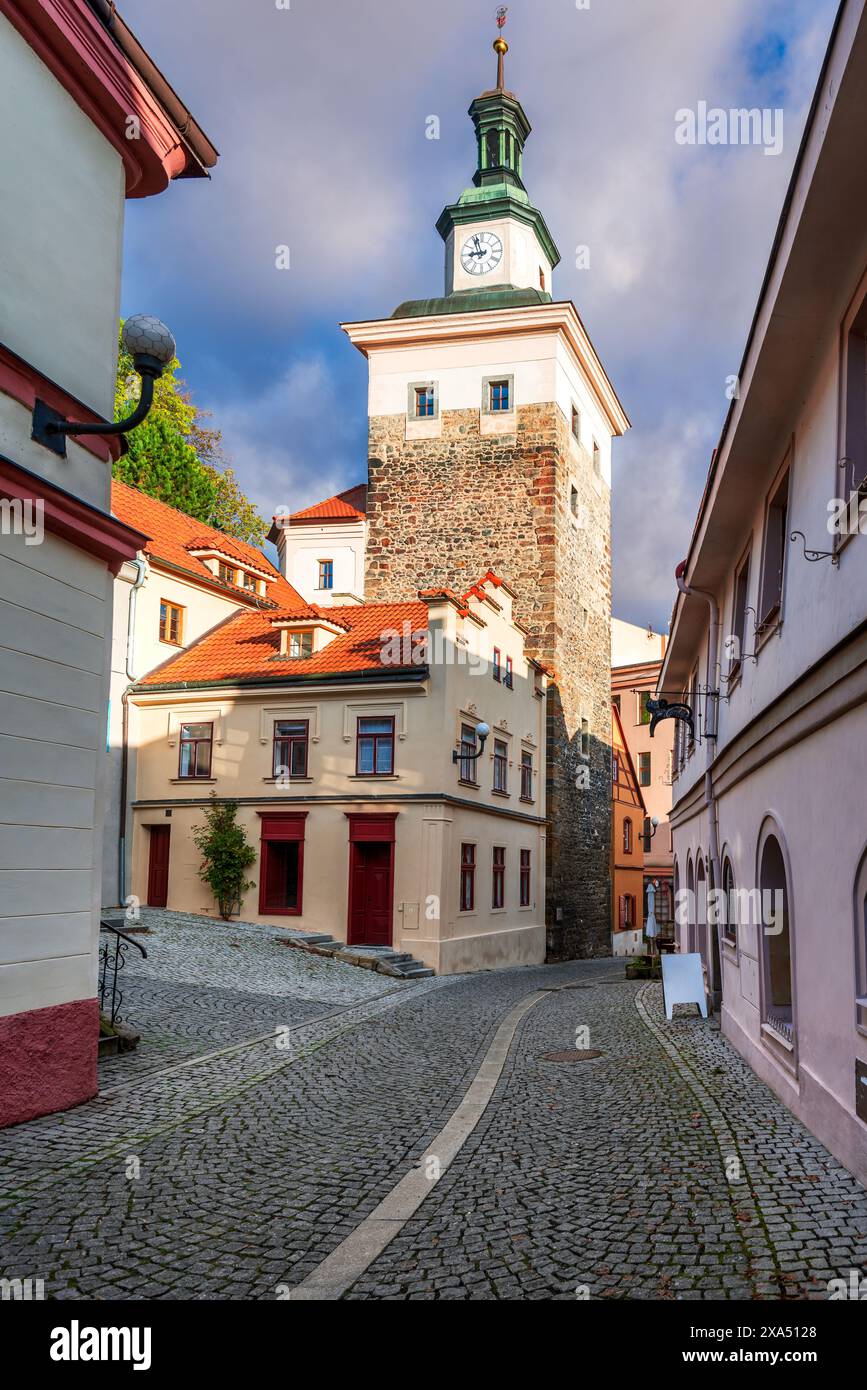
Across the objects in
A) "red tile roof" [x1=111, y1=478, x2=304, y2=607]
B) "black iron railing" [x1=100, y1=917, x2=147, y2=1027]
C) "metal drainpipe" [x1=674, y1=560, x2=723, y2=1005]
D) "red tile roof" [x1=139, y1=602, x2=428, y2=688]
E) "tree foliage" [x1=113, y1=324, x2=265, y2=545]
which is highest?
"tree foliage" [x1=113, y1=324, x2=265, y2=545]

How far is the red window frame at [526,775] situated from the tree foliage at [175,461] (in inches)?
666

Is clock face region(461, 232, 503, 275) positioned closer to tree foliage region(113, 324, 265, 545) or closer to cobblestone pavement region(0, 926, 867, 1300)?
tree foliage region(113, 324, 265, 545)

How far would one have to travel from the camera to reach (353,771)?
2269cm

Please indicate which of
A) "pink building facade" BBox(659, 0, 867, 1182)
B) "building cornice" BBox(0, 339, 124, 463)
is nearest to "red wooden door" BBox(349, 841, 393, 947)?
"pink building facade" BBox(659, 0, 867, 1182)

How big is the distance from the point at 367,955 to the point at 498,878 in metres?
6.38

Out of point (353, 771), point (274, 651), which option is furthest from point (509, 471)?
point (353, 771)

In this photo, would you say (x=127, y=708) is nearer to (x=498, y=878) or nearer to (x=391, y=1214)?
(x=498, y=878)

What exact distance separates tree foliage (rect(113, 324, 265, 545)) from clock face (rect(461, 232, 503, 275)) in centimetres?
1067

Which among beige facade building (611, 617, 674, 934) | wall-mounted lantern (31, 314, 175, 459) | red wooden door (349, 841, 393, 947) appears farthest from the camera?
beige facade building (611, 617, 674, 934)

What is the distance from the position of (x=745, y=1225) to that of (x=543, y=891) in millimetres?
25206

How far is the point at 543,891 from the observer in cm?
3008

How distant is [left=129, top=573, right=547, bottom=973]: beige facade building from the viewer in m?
22.1
